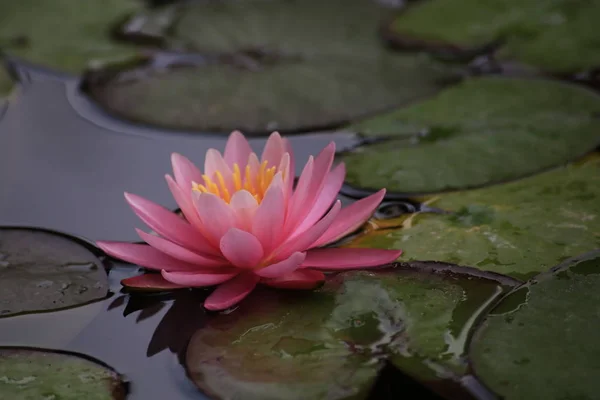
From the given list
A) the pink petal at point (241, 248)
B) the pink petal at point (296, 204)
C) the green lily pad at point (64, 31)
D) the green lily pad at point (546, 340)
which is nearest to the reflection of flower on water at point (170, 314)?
the pink petal at point (241, 248)

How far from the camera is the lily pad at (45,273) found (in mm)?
1378

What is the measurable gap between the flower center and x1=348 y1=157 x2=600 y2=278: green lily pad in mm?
276

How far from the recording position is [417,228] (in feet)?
5.16

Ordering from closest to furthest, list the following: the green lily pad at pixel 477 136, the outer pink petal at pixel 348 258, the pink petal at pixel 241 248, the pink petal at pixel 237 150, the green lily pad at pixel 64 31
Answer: the pink petal at pixel 241 248, the outer pink petal at pixel 348 258, the pink petal at pixel 237 150, the green lily pad at pixel 477 136, the green lily pad at pixel 64 31

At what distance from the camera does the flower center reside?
1.40 metres

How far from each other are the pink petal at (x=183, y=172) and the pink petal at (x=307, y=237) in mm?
286

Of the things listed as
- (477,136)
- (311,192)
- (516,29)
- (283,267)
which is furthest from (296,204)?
(516,29)

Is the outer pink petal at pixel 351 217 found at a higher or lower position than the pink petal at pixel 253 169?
lower

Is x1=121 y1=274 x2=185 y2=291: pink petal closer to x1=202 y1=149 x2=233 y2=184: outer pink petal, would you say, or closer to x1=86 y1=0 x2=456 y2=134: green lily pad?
x1=202 y1=149 x2=233 y2=184: outer pink petal

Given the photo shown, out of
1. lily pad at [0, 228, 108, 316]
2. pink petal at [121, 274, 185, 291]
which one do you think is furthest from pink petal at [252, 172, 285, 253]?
lily pad at [0, 228, 108, 316]

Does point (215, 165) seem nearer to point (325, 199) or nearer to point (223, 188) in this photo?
point (223, 188)

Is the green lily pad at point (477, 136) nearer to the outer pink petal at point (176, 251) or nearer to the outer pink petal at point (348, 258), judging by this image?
the outer pink petal at point (348, 258)

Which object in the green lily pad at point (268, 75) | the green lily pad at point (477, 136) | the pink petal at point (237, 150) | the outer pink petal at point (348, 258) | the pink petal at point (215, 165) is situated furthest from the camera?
the green lily pad at point (268, 75)

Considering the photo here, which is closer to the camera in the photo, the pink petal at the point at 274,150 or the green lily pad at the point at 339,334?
the green lily pad at the point at 339,334
